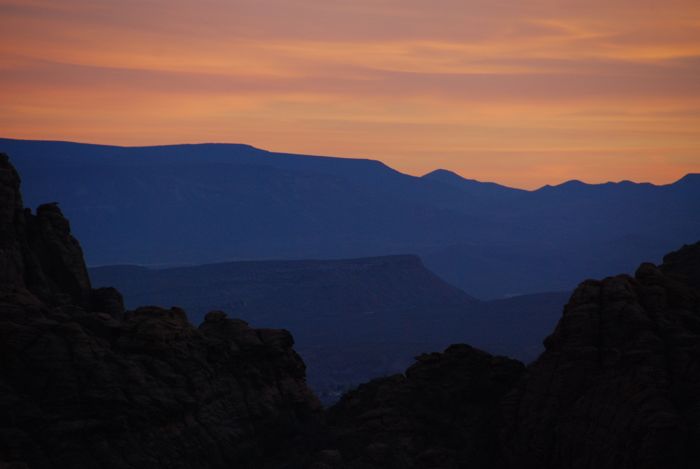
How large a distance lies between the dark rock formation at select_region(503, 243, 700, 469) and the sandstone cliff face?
12412 mm

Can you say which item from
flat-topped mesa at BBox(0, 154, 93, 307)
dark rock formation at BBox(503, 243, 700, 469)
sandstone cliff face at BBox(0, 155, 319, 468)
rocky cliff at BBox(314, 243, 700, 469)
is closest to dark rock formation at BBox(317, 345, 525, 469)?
rocky cliff at BBox(314, 243, 700, 469)

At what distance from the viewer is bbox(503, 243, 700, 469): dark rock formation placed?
159ft

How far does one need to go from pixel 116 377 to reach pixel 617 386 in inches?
805

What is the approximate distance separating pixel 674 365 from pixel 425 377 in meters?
Result: 16.0

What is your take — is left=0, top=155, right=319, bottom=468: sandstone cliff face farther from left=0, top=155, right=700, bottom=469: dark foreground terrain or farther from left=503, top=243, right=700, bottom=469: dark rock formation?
left=503, top=243, right=700, bottom=469: dark rock formation

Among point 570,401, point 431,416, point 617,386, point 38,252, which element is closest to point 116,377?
point 38,252

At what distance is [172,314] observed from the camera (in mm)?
60688

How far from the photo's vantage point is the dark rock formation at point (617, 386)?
48.5m

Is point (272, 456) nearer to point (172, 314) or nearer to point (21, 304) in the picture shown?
point (172, 314)

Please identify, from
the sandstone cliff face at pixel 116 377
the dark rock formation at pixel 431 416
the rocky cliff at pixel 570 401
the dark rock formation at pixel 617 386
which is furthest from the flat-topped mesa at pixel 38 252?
the dark rock formation at pixel 617 386

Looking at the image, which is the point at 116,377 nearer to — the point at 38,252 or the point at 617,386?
the point at 38,252

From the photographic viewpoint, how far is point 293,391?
64.9 m

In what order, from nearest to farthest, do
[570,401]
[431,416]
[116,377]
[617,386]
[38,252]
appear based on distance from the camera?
1. [617,386]
2. [116,377]
3. [570,401]
4. [431,416]
5. [38,252]

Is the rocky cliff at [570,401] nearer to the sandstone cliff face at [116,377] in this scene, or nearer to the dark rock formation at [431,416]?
the dark rock formation at [431,416]
